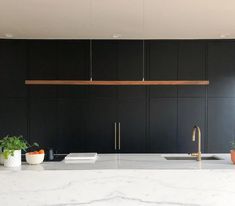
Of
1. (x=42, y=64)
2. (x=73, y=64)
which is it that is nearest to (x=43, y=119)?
(x=42, y=64)

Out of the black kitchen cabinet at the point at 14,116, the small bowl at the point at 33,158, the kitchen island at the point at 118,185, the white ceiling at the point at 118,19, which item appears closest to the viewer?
the kitchen island at the point at 118,185

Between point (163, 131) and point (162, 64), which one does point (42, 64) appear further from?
point (163, 131)

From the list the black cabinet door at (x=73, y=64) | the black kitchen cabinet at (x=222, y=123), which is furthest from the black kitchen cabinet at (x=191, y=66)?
the black cabinet door at (x=73, y=64)

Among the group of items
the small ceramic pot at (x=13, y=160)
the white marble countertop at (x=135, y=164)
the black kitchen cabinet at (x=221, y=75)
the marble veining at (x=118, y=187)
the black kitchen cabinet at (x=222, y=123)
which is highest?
the black kitchen cabinet at (x=221, y=75)

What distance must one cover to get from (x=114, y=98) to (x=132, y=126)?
1.66 feet

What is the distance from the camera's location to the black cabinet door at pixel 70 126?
4926 mm

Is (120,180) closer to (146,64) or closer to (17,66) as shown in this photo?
(146,64)

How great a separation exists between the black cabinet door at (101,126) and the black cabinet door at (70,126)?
0.11 m

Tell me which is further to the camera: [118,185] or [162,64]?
→ [162,64]

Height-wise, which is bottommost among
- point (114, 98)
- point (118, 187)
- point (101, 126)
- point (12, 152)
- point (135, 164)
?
point (118, 187)

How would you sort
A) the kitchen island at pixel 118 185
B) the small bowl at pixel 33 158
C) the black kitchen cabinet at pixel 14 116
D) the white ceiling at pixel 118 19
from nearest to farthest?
1. the kitchen island at pixel 118 185
2. the small bowl at pixel 33 158
3. the white ceiling at pixel 118 19
4. the black kitchen cabinet at pixel 14 116

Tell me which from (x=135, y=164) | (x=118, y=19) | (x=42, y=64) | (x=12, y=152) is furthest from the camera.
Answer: (x=42, y=64)

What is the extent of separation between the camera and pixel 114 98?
4949 millimetres

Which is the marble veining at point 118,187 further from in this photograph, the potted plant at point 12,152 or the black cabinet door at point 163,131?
the black cabinet door at point 163,131
